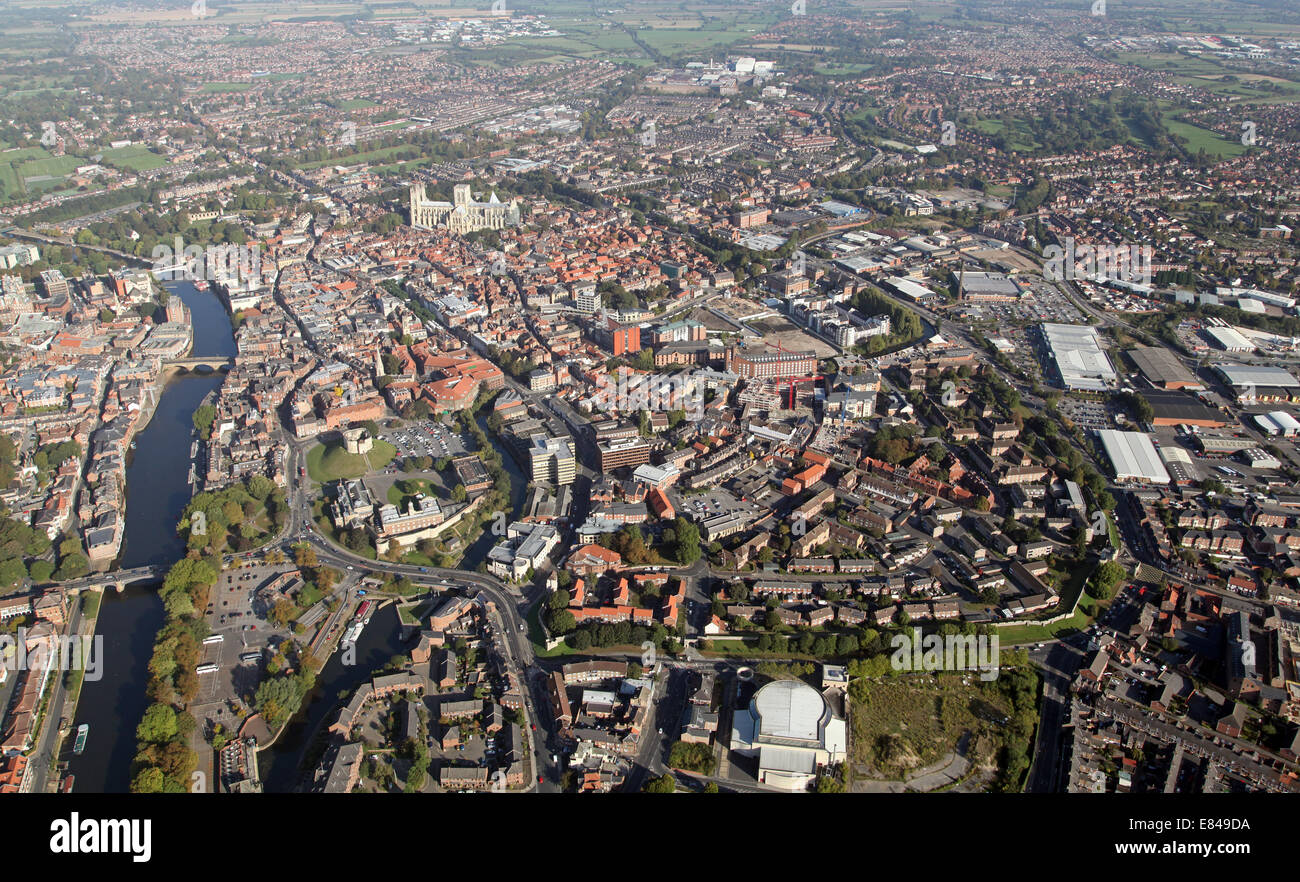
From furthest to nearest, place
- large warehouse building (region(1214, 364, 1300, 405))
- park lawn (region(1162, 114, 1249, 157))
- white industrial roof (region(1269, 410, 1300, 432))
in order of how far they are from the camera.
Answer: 1. park lawn (region(1162, 114, 1249, 157))
2. large warehouse building (region(1214, 364, 1300, 405))
3. white industrial roof (region(1269, 410, 1300, 432))

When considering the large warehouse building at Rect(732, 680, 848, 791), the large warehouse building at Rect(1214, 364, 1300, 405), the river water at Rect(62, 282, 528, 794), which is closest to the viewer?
the large warehouse building at Rect(732, 680, 848, 791)

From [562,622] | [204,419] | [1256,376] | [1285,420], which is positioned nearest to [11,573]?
[204,419]

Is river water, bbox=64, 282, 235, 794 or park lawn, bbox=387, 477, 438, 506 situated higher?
park lawn, bbox=387, 477, 438, 506

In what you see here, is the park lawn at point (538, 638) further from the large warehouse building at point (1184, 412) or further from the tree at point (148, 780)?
the large warehouse building at point (1184, 412)

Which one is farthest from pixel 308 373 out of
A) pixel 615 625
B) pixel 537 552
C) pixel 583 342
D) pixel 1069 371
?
pixel 1069 371

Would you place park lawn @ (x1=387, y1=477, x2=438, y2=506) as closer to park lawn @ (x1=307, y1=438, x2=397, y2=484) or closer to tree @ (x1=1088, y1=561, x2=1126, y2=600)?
park lawn @ (x1=307, y1=438, x2=397, y2=484)

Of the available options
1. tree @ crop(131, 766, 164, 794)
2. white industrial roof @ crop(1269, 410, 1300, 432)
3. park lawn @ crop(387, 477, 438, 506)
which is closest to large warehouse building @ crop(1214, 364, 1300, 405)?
white industrial roof @ crop(1269, 410, 1300, 432)

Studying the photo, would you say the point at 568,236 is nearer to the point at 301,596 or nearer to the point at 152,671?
the point at 301,596
